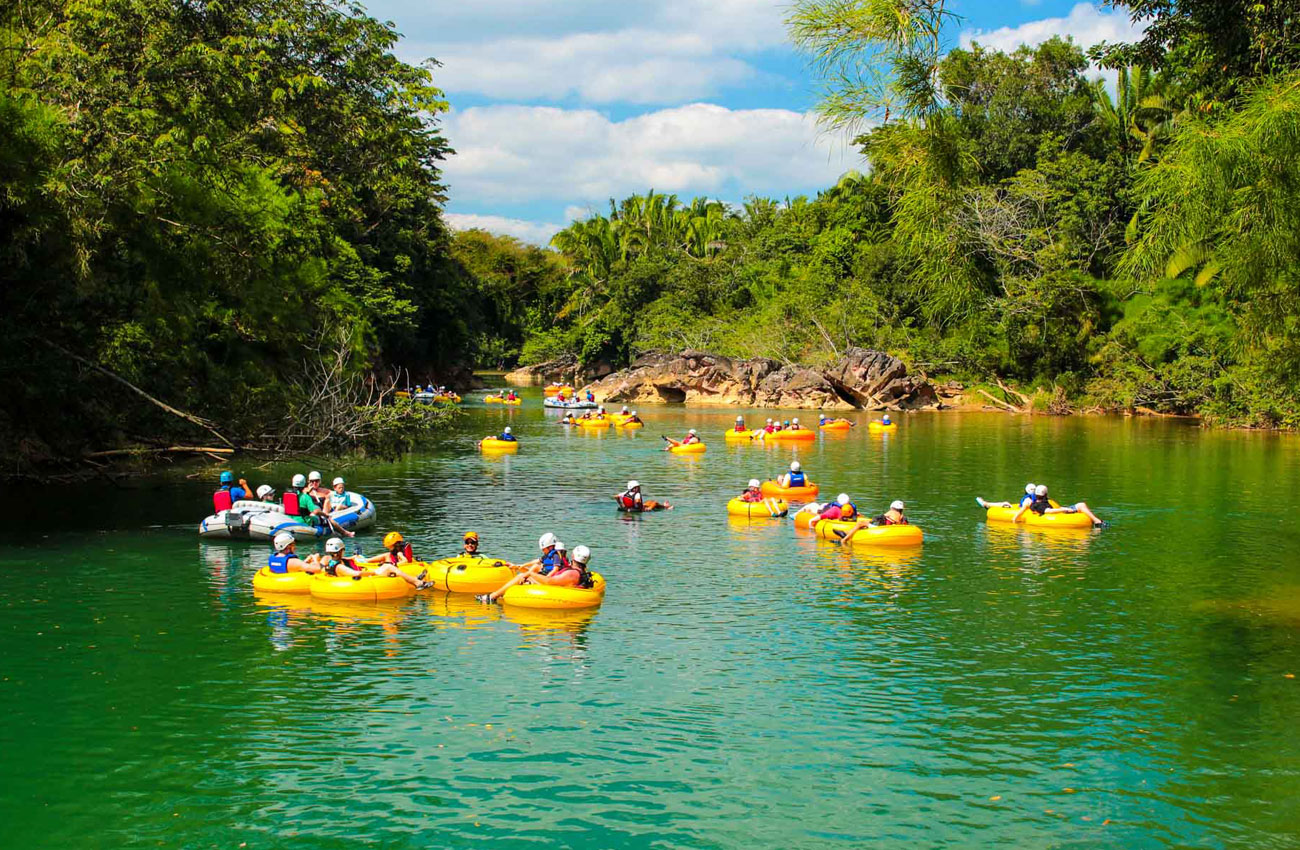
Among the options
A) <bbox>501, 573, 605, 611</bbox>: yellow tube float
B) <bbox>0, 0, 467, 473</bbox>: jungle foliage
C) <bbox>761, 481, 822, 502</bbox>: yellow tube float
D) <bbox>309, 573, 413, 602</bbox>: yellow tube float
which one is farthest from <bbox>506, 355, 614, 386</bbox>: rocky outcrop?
<bbox>501, 573, 605, 611</bbox>: yellow tube float

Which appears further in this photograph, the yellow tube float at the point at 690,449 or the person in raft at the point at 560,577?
the yellow tube float at the point at 690,449

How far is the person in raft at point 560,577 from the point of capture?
1733 centimetres

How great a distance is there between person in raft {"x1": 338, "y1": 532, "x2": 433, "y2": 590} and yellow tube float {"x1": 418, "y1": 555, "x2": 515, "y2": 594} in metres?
0.19

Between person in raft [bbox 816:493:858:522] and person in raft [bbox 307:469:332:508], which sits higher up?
person in raft [bbox 307:469:332:508]

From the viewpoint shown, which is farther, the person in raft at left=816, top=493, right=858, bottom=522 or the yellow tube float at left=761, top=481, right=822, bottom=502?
the yellow tube float at left=761, top=481, right=822, bottom=502

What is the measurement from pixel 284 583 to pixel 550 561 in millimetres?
4475

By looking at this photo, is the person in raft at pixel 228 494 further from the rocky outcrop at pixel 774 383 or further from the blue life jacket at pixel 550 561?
the rocky outcrop at pixel 774 383

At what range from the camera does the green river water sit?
32.9 ft

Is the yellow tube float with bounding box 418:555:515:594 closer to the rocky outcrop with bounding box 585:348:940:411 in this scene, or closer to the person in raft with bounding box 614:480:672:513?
the person in raft with bounding box 614:480:672:513

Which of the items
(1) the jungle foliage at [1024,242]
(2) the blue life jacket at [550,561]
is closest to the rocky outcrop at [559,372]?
(1) the jungle foliage at [1024,242]

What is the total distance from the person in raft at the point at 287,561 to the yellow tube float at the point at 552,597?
3.48 metres

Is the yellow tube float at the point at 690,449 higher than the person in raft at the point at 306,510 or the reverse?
higher

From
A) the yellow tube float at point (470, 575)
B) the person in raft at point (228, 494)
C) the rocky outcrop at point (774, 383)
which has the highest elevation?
the rocky outcrop at point (774, 383)

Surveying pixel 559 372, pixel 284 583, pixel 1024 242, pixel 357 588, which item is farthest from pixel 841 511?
pixel 559 372
